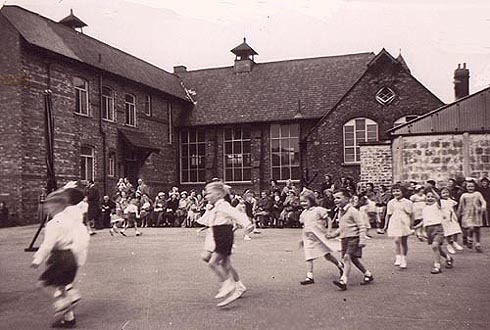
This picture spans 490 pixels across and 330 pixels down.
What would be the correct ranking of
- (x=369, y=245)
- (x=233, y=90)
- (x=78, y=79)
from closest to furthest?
(x=369, y=245) < (x=78, y=79) < (x=233, y=90)

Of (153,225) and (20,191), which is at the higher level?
(20,191)

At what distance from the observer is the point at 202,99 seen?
95.5ft

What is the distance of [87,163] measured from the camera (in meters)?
21.1

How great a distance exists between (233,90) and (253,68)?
2085 mm

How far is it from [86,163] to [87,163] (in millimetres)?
66

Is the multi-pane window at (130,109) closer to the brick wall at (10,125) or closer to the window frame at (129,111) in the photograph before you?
the window frame at (129,111)

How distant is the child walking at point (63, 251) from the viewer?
5102 millimetres

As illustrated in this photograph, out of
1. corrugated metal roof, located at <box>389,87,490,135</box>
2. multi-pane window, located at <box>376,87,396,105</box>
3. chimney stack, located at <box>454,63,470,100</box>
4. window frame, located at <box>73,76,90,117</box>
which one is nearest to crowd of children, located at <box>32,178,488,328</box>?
corrugated metal roof, located at <box>389,87,490,135</box>

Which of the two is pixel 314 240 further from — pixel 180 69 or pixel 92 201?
pixel 180 69

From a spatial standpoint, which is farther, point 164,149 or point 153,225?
point 164,149

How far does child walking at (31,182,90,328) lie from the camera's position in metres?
5.10

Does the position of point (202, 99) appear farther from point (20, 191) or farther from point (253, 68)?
point (20, 191)

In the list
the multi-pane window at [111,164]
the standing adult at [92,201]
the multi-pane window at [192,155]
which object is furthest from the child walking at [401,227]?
the multi-pane window at [192,155]

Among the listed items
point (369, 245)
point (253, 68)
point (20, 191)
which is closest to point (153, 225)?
point (20, 191)
